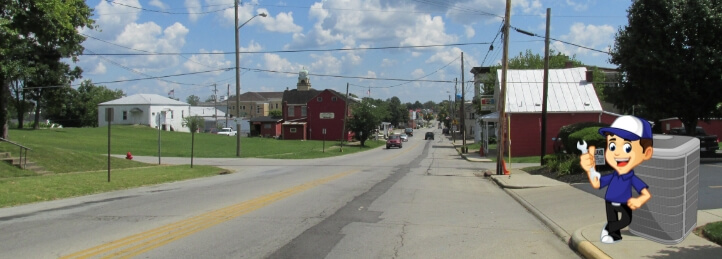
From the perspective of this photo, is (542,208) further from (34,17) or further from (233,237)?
(34,17)

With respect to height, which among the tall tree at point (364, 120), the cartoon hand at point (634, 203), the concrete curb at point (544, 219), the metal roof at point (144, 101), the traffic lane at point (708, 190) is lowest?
the concrete curb at point (544, 219)

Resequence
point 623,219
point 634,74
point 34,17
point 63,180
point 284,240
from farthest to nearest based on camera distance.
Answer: point 634,74
point 34,17
point 63,180
point 284,240
point 623,219

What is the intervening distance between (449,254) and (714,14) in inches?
876

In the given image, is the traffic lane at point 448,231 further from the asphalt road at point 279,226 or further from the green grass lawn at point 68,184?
the green grass lawn at point 68,184

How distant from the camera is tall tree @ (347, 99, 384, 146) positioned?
6625 cm

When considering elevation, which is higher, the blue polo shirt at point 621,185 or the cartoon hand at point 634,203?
the blue polo shirt at point 621,185

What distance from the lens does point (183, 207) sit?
1142 centimetres

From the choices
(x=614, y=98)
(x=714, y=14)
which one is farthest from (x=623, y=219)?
(x=614, y=98)

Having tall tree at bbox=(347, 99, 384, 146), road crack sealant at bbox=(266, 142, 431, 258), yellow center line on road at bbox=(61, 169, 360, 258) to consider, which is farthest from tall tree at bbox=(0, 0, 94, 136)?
tall tree at bbox=(347, 99, 384, 146)

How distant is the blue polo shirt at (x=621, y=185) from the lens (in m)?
5.38

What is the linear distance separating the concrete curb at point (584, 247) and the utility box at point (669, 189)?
732 millimetres

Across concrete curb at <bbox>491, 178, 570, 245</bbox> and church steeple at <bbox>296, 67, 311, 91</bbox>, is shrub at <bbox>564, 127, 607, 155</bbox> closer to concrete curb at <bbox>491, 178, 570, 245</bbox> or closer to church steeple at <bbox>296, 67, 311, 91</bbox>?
concrete curb at <bbox>491, 178, 570, 245</bbox>

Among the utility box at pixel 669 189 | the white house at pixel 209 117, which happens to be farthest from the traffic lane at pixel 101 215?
the white house at pixel 209 117

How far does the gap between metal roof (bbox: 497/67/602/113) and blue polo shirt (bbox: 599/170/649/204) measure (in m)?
31.3
